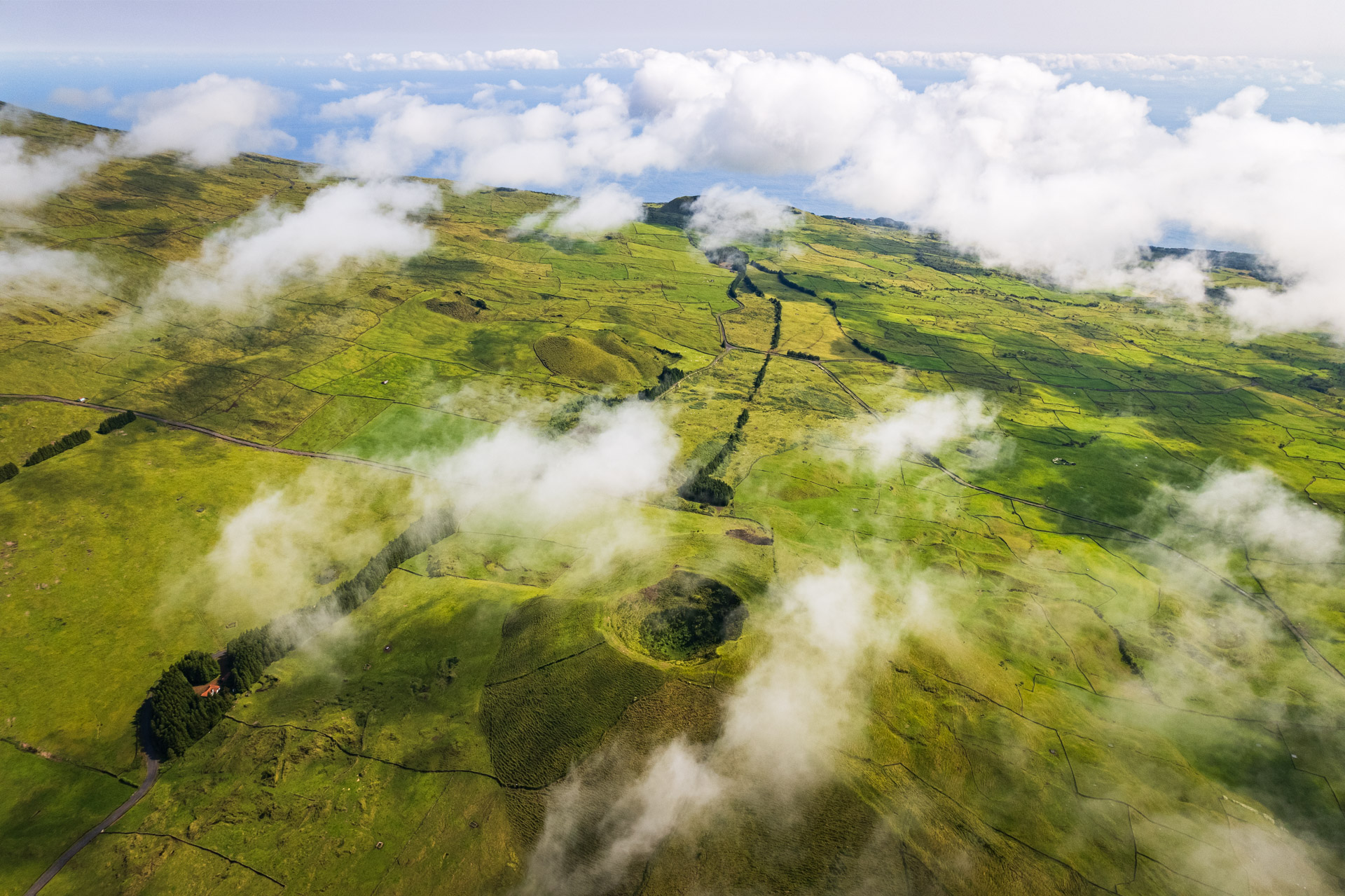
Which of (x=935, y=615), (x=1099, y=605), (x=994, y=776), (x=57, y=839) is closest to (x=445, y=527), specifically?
(x=57, y=839)

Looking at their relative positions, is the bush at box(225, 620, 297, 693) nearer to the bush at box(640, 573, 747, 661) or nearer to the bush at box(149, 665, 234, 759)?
the bush at box(149, 665, 234, 759)

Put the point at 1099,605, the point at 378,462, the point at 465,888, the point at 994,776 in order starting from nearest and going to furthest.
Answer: the point at 465,888
the point at 994,776
the point at 1099,605
the point at 378,462

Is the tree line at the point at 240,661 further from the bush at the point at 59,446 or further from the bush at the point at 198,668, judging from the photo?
the bush at the point at 59,446

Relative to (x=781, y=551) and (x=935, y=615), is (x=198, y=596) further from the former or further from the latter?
(x=935, y=615)

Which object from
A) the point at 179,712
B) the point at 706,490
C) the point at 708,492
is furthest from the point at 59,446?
the point at 708,492

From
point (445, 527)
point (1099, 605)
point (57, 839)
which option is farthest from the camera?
point (445, 527)

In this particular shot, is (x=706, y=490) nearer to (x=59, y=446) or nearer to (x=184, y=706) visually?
(x=184, y=706)
